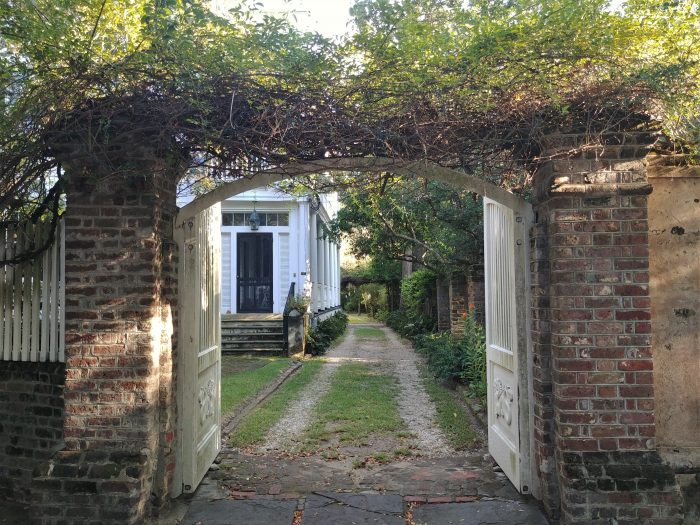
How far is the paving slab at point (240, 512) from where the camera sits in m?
4.02

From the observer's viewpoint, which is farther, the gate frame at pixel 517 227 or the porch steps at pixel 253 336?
the porch steps at pixel 253 336

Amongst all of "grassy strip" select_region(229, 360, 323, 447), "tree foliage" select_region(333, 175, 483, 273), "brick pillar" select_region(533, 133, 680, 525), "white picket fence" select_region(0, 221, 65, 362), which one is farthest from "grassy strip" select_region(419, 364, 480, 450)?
"white picket fence" select_region(0, 221, 65, 362)

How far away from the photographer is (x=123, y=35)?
380 cm

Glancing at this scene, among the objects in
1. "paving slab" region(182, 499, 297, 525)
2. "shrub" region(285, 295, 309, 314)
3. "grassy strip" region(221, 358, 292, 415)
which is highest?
"shrub" region(285, 295, 309, 314)

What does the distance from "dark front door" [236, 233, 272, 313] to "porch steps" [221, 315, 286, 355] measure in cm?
171

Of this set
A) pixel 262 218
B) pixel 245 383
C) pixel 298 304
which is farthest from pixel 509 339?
pixel 262 218

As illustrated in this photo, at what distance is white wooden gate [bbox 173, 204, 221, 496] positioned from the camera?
4411 mm

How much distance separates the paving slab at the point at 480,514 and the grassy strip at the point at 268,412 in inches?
97.6

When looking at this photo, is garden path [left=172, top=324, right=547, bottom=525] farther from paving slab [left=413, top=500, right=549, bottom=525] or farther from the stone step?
the stone step

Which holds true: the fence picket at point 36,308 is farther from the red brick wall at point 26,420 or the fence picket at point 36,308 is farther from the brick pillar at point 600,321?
the brick pillar at point 600,321

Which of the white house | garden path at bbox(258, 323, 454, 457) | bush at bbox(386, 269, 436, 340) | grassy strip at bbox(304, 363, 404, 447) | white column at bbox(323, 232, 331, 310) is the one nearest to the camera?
garden path at bbox(258, 323, 454, 457)

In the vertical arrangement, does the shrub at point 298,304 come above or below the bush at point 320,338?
above

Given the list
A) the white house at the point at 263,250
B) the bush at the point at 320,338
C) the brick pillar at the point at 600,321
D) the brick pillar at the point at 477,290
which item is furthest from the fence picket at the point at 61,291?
the white house at the point at 263,250

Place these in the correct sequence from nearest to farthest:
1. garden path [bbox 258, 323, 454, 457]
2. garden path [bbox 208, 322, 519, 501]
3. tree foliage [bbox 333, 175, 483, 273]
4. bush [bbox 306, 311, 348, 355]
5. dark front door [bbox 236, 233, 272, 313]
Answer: garden path [bbox 208, 322, 519, 501]
garden path [bbox 258, 323, 454, 457]
tree foliage [bbox 333, 175, 483, 273]
bush [bbox 306, 311, 348, 355]
dark front door [bbox 236, 233, 272, 313]
